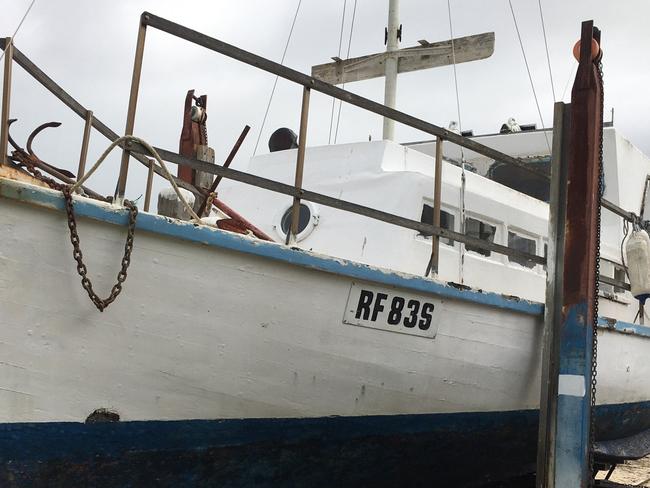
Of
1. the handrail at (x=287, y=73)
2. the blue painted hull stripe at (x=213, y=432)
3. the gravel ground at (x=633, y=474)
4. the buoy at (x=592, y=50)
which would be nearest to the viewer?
the blue painted hull stripe at (x=213, y=432)

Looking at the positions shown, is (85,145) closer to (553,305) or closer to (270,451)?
(270,451)

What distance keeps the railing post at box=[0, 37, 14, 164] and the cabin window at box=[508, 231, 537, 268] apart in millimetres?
4075

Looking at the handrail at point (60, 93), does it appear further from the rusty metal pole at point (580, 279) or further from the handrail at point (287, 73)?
the rusty metal pole at point (580, 279)

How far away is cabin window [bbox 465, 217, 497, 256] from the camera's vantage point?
5.74m

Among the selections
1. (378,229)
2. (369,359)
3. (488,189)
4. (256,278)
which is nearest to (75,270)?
(256,278)

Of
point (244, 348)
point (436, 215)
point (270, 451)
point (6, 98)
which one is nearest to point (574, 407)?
point (436, 215)

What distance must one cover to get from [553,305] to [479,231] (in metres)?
1.39

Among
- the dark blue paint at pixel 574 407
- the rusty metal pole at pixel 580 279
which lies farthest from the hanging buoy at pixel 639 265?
the dark blue paint at pixel 574 407

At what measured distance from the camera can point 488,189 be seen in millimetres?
6000

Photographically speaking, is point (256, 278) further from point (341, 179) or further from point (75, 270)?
point (341, 179)

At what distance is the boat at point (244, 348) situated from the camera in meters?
3.12

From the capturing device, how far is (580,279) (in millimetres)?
4383

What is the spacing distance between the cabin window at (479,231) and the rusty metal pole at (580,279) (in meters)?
1.25

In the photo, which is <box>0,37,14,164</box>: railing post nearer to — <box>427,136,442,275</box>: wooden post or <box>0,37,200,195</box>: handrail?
<box>0,37,200,195</box>: handrail
